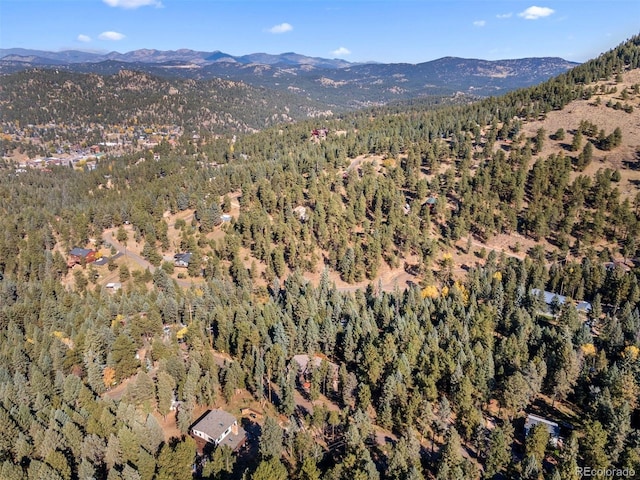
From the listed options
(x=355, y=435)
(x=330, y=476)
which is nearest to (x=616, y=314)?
(x=355, y=435)

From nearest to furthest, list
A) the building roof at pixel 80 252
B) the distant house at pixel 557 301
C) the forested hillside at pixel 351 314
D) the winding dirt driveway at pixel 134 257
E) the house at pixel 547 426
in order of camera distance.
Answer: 1. the forested hillside at pixel 351 314
2. the house at pixel 547 426
3. the distant house at pixel 557 301
4. the winding dirt driveway at pixel 134 257
5. the building roof at pixel 80 252

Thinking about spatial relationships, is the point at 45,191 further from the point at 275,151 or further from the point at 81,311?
the point at 81,311

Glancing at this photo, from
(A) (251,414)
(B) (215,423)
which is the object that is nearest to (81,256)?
(A) (251,414)

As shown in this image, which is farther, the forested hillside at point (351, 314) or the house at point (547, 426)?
the house at point (547, 426)

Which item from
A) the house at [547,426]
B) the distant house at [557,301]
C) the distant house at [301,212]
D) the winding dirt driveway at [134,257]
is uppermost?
the distant house at [301,212]

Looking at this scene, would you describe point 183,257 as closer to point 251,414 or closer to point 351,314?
point 351,314

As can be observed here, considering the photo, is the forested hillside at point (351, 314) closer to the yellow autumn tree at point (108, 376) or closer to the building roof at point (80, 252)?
the yellow autumn tree at point (108, 376)

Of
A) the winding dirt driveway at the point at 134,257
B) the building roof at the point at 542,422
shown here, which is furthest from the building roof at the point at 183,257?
the building roof at the point at 542,422
